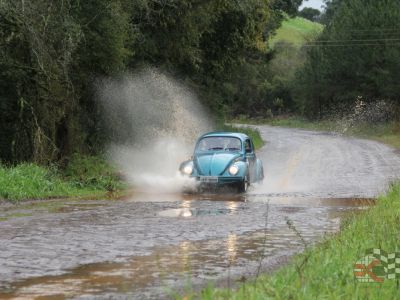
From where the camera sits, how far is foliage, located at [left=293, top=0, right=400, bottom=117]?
6266 cm

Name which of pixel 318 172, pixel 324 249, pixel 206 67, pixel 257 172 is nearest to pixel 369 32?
pixel 206 67

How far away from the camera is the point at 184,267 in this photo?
9.73 meters

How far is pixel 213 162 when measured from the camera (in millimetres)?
20234

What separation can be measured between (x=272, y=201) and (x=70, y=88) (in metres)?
8.15

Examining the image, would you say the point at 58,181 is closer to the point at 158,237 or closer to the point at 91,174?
the point at 91,174

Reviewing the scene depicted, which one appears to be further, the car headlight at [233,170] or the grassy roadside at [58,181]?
the car headlight at [233,170]

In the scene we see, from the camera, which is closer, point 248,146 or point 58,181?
point 58,181

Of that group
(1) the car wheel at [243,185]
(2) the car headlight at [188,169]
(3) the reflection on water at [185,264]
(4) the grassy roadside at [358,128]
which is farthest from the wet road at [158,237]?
(4) the grassy roadside at [358,128]

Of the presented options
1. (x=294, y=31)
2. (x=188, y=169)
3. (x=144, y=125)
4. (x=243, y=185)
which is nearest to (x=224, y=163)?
(x=243, y=185)

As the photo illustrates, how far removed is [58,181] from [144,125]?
8689 mm

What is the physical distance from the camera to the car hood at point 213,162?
20.0 m

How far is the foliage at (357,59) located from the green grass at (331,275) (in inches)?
2024

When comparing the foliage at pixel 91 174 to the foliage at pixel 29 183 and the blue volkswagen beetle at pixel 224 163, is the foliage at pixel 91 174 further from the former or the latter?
the blue volkswagen beetle at pixel 224 163

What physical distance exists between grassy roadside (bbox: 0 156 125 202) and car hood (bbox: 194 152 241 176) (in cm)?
244
